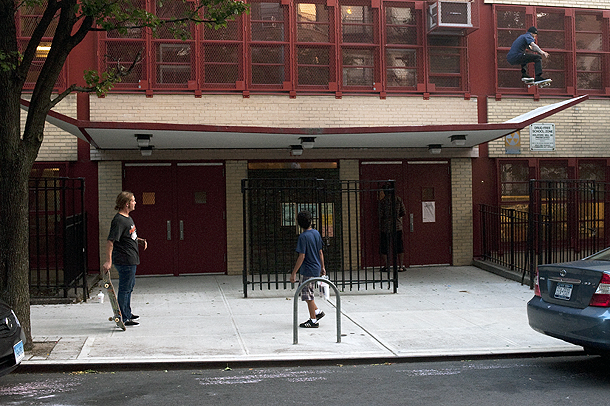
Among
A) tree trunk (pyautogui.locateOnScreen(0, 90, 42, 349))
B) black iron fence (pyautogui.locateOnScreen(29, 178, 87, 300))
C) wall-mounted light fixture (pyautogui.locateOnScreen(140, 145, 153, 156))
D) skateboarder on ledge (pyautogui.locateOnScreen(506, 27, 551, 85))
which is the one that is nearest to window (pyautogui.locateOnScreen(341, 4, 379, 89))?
skateboarder on ledge (pyautogui.locateOnScreen(506, 27, 551, 85))

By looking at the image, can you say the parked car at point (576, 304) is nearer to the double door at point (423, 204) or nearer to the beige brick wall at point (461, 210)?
the double door at point (423, 204)

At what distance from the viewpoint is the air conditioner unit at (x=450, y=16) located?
533 inches

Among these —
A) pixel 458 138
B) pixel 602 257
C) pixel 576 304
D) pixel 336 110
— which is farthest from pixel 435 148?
pixel 576 304

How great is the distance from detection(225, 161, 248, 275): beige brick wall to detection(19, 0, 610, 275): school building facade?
2cm

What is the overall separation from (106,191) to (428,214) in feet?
23.1

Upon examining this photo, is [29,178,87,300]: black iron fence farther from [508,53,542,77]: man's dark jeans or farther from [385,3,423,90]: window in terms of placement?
[508,53,542,77]: man's dark jeans

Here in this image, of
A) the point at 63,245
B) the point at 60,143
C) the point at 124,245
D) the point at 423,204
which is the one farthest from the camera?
the point at 423,204

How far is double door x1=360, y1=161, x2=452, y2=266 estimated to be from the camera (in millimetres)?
14234

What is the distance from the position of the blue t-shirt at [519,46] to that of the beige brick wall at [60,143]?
9.23 meters

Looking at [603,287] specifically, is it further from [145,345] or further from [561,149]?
[561,149]

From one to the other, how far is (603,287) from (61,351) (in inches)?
223

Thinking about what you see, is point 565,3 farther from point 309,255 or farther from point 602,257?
point 309,255

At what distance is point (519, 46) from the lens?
13398mm

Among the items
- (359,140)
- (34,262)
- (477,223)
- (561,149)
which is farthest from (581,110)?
(34,262)
